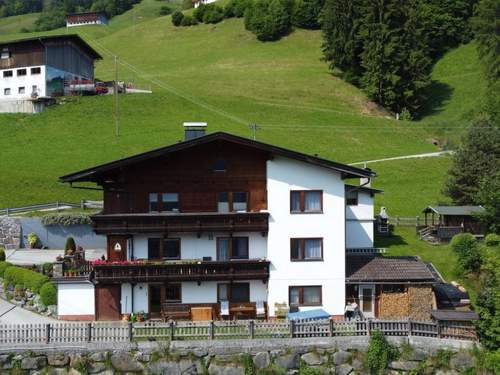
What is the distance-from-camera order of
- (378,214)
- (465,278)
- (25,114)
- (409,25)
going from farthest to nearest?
(409,25), (25,114), (378,214), (465,278)

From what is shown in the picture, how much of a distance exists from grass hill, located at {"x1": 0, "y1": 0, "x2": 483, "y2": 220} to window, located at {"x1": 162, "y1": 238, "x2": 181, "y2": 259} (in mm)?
24025

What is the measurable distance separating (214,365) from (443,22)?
329 ft

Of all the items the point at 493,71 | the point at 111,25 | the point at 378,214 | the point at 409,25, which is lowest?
the point at 378,214

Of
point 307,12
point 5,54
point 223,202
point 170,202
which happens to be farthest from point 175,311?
point 307,12

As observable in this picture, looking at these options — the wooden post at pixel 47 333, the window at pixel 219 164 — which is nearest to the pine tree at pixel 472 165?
the window at pixel 219 164

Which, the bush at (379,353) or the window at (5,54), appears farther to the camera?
the window at (5,54)

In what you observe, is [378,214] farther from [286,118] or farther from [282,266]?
[286,118]

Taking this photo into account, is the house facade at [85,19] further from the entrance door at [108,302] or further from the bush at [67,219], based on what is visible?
the entrance door at [108,302]

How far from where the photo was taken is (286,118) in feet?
278

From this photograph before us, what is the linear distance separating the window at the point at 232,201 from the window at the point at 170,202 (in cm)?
201

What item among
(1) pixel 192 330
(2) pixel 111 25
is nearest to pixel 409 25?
(1) pixel 192 330

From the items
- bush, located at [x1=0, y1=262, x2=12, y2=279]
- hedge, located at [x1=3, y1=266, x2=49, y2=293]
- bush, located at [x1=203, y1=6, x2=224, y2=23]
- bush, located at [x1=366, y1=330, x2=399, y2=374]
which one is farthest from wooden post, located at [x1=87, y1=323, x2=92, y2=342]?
bush, located at [x1=203, y1=6, x2=224, y2=23]

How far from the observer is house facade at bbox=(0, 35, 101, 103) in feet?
278

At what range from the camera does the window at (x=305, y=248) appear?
117 feet
